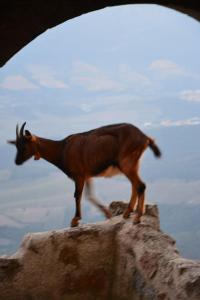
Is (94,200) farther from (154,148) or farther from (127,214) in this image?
(154,148)

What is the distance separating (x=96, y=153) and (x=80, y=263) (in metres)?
0.90

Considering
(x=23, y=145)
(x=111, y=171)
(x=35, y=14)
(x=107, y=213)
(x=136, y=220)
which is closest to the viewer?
(x=35, y=14)

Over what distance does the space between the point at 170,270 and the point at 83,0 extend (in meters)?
2.18

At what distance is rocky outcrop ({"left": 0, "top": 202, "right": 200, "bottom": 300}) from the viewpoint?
188 inches

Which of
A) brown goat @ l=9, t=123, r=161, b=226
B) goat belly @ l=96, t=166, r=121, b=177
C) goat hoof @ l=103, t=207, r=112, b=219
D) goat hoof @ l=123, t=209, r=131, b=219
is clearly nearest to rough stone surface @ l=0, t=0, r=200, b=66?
brown goat @ l=9, t=123, r=161, b=226

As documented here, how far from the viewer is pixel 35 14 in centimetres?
224

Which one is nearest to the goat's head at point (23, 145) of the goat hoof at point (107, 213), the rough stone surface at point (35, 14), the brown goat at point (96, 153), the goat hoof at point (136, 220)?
the brown goat at point (96, 153)

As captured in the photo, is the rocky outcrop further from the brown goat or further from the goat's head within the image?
the goat's head

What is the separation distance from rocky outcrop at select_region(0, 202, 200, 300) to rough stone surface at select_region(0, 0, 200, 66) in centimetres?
253

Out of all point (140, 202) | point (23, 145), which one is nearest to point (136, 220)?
point (140, 202)

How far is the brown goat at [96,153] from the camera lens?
4.82m

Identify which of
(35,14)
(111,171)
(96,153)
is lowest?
(111,171)

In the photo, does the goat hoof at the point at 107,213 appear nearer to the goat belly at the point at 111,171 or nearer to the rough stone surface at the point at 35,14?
the goat belly at the point at 111,171

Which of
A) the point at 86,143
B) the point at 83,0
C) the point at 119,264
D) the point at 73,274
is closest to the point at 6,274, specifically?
the point at 73,274
